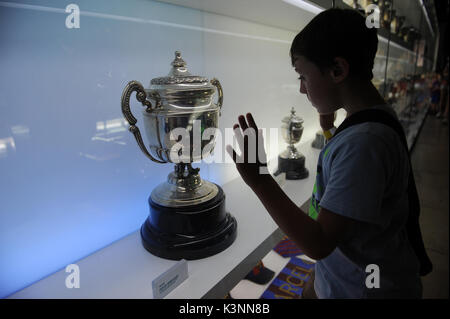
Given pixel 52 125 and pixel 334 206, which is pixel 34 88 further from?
pixel 334 206

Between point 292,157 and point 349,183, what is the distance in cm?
94

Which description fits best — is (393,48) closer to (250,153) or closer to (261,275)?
(261,275)

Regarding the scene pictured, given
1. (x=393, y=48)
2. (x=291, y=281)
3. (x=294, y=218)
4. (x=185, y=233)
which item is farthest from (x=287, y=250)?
(x=393, y=48)

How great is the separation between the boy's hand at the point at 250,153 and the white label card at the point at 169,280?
29cm

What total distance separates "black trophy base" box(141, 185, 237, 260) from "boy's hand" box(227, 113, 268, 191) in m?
0.31

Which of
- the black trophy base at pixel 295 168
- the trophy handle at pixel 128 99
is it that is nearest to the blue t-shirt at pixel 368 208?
the trophy handle at pixel 128 99

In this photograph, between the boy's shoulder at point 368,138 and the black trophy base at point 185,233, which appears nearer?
the boy's shoulder at point 368,138

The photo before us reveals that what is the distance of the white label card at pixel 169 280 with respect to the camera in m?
0.64

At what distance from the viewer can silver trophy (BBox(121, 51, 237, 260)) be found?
29.6 inches

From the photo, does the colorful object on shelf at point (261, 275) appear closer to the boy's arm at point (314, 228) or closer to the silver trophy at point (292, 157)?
the silver trophy at point (292, 157)

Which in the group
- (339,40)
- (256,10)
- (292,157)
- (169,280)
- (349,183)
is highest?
(256,10)

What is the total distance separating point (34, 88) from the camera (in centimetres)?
69

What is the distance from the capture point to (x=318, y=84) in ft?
1.88
